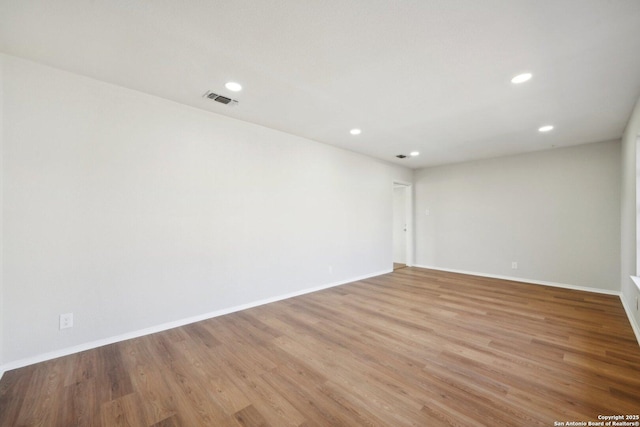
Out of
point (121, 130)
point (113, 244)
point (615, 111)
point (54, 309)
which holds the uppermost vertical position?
point (615, 111)

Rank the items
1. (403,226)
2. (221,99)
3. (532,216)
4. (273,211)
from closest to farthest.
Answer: (221,99), (273,211), (532,216), (403,226)

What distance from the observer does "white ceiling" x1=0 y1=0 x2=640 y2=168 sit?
1617 millimetres

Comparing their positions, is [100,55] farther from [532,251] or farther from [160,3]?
[532,251]

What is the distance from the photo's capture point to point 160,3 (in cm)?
159

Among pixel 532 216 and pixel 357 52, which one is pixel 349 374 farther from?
pixel 532 216

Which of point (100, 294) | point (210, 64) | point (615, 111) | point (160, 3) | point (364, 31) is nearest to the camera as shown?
point (160, 3)

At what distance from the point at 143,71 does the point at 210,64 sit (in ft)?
2.16

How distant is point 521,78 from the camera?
93.1 inches

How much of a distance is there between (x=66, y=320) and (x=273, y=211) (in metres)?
2.41

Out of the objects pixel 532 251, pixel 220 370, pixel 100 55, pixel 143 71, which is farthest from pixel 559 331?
pixel 100 55

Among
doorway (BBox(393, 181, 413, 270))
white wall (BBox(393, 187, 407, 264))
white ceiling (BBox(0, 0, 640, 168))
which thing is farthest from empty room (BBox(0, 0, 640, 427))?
white wall (BBox(393, 187, 407, 264))

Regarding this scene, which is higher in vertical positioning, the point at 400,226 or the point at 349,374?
the point at 400,226

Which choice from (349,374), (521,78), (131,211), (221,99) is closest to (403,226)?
(521,78)

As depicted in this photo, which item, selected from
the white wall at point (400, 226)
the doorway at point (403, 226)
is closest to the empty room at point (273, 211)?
the doorway at point (403, 226)
